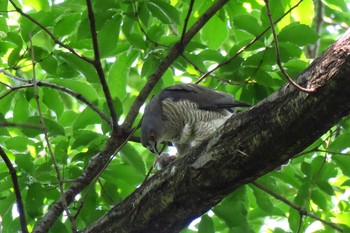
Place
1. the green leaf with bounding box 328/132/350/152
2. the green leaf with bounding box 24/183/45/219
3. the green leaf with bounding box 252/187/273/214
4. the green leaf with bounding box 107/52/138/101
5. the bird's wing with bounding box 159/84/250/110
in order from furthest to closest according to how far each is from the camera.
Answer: the bird's wing with bounding box 159/84/250/110 < the green leaf with bounding box 107/52/138/101 < the green leaf with bounding box 252/187/273/214 < the green leaf with bounding box 24/183/45/219 < the green leaf with bounding box 328/132/350/152

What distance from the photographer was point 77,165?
3.93 meters

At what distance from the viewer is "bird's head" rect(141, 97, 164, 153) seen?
449 cm

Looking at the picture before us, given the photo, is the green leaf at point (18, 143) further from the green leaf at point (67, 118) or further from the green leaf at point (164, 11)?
the green leaf at point (164, 11)

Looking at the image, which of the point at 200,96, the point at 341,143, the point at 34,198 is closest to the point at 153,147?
the point at 200,96

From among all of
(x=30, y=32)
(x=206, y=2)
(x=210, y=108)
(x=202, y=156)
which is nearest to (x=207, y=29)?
(x=206, y=2)

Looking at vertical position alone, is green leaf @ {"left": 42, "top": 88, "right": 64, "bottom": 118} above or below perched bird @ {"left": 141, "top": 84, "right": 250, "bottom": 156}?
below

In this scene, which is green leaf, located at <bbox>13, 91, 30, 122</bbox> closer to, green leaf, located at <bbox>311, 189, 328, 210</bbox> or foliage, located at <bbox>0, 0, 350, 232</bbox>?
foliage, located at <bbox>0, 0, 350, 232</bbox>

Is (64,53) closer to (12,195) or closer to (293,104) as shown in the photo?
(12,195)

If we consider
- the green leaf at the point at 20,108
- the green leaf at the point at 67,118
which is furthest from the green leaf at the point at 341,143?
the green leaf at the point at 20,108

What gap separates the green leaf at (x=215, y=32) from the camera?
4062 mm

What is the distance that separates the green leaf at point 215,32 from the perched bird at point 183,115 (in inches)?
16.5

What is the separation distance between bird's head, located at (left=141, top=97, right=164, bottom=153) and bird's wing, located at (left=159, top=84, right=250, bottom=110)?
0.41ft

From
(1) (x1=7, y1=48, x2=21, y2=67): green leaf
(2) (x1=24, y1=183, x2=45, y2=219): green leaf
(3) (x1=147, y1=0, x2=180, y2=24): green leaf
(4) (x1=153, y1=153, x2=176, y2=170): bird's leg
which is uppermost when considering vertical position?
(1) (x1=7, y1=48, x2=21, y2=67): green leaf

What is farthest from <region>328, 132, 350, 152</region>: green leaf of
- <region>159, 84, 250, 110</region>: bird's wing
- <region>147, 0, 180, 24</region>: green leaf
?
<region>147, 0, 180, 24</region>: green leaf
